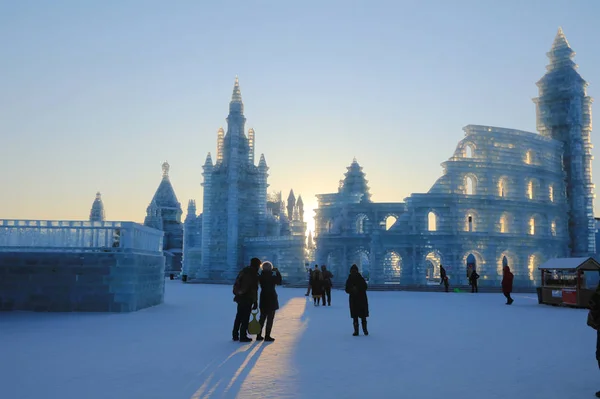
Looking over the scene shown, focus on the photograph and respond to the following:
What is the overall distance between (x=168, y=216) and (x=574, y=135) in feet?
186

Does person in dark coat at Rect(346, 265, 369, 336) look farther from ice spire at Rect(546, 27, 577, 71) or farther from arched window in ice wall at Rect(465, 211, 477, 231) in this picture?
ice spire at Rect(546, 27, 577, 71)

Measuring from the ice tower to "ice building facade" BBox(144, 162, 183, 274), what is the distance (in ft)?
170

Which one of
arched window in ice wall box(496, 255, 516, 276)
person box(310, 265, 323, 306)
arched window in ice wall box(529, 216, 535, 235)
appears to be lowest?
person box(310, 265, 323, 306)

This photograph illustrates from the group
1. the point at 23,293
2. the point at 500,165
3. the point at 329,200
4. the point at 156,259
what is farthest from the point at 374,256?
the point at 23,293

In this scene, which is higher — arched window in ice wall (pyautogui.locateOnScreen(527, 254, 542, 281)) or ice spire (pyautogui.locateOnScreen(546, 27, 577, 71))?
ice spire (pyautogui.locateOnScreen(546, 27, 577, 71))

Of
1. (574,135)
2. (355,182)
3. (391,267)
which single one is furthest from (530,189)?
(355,182)

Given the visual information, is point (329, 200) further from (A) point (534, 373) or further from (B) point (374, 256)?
(A) point (534, 373)

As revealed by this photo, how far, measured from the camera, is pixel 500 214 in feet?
148

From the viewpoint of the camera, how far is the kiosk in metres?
21.9

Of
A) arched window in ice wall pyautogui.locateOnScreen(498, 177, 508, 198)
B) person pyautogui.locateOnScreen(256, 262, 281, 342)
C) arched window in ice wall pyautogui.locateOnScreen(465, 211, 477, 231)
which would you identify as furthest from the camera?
arched window in ice wall pyautogui.locateOnScreen(498, 177, 508, 198)

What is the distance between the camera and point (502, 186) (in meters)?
47.9

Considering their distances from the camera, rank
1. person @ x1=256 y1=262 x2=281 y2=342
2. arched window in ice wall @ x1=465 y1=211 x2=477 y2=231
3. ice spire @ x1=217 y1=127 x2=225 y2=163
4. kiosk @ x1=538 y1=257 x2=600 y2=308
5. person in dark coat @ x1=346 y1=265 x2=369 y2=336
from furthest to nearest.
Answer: ice spire @ x1=217 y1=127 x2=225 y2=163, arched window in ice wall @ x1=465 y1=211 x2=477 y2=231, kiosk @ x1=538 y1=257 x2=600 y2=308, person in dark coat @ x1=346 y1=265 x2=369 y2=336, person @ x1=256 y1=262 x2=281 y2=342

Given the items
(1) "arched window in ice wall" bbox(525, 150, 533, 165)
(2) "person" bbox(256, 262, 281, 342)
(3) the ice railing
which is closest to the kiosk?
(2) "person" bbox(256, 262, 281, 342)

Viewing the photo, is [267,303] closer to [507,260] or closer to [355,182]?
[507,260]
